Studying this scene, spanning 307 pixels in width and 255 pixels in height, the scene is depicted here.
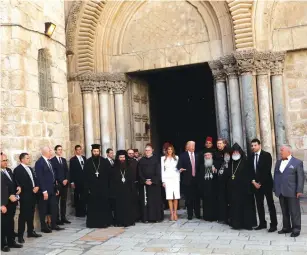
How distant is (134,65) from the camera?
1066 centimetres

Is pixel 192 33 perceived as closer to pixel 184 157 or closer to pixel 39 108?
pixel 184 157

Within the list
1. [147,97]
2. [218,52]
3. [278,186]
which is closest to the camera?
[278,186]

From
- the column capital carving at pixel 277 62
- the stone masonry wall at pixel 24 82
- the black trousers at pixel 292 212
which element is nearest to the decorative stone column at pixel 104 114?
the stone masonry wall at pixel 24 82

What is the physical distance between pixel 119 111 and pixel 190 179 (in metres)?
3.42

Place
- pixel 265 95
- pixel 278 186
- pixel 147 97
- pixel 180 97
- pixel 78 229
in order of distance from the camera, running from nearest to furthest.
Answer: pixel 278 186 → pixel 78 229 → pixel 265 95 → pixel 147 97 → pixel 180 97

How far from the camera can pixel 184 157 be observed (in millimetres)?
8109

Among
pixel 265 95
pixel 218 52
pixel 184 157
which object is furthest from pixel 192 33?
pixel 184 157

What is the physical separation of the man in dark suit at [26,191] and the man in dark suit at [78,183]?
6.12 feet

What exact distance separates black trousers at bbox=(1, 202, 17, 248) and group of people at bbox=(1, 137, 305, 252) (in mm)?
14

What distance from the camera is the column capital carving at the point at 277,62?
9172 mm

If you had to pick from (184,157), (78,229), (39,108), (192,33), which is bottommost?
(78,229)

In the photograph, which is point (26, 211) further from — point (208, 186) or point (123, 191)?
point (208, 186)

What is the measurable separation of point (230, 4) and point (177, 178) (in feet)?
13.9

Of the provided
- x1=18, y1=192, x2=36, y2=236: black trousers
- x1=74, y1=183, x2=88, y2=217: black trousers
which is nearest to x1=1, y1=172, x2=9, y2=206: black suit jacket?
x1=18, y1=192, x2=36, y2=236: black trousers
